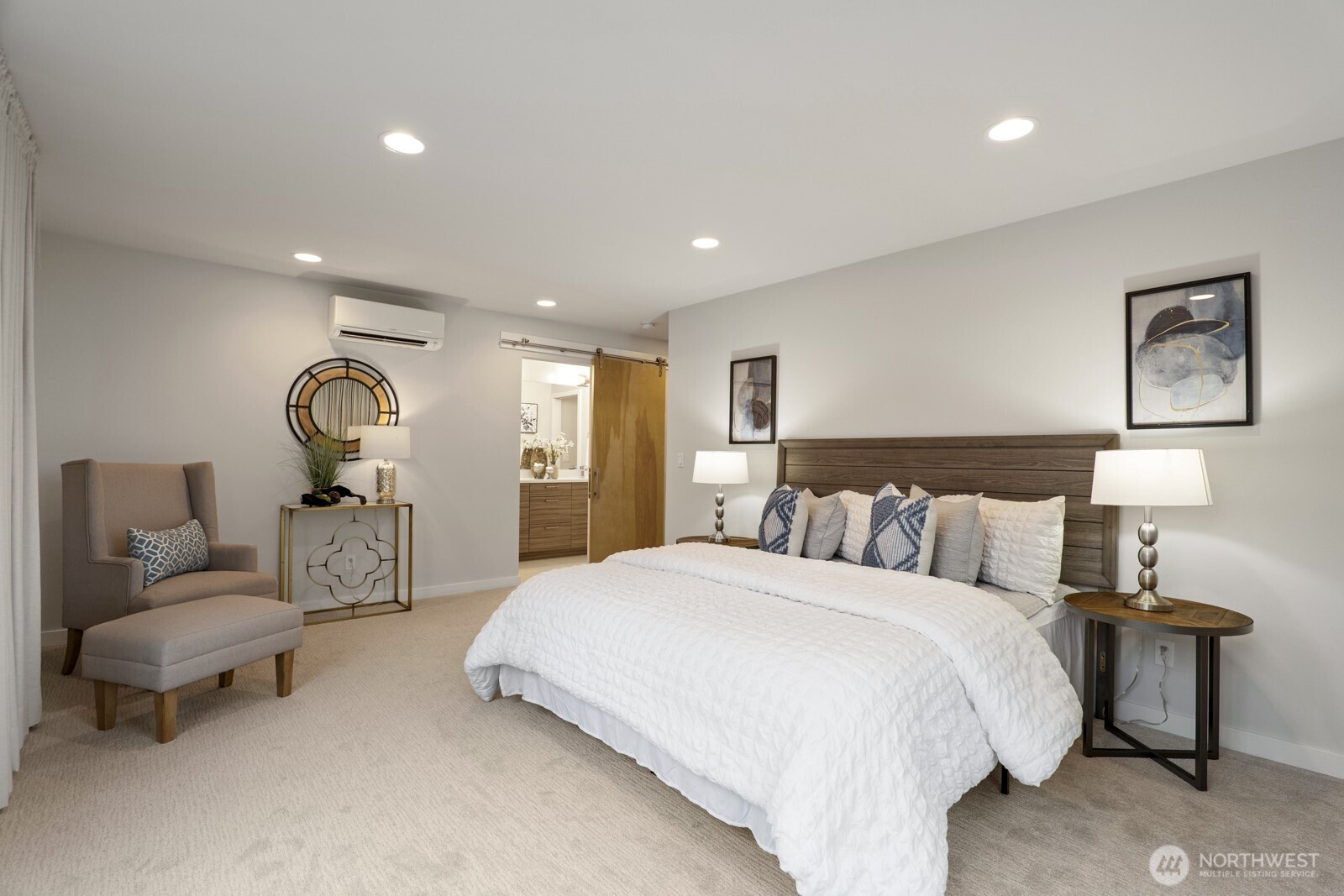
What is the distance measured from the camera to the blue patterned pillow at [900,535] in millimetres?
3078

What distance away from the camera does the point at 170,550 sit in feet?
11.9

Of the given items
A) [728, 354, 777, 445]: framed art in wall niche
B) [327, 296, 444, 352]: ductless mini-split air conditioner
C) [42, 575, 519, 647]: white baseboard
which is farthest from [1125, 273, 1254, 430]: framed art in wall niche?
[42, 575, 519, 647]: white baseboard

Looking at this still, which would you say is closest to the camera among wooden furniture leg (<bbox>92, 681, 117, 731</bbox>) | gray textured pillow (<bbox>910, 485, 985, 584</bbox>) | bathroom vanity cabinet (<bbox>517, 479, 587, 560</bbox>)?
wooden furniture leg (<bbox>92, 681, 117, 731</bbox>)

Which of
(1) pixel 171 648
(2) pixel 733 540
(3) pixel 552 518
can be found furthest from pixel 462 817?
(3) pixel 552 518

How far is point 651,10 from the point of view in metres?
1.85

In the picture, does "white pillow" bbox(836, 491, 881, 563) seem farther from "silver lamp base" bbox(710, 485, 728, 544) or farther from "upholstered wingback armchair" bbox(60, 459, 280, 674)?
"upholstered wingback armchair" bbox(60, 459, 280, 674)

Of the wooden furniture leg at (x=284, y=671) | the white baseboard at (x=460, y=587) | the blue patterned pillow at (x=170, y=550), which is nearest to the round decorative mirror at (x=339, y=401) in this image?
the blue patterned pillow at (x=170, y=550)

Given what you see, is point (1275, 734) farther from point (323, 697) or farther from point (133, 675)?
point (133, 675)

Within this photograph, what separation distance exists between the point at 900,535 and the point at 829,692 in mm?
1528

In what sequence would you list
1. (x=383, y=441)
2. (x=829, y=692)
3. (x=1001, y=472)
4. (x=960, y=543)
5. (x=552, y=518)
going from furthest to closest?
(x=552, y=518) < (x=383, y=441) < (x=1001, y=472) < (x=960, y=543) < (x=829, y=692)

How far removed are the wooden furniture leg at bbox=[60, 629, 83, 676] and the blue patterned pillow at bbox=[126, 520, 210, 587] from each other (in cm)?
48

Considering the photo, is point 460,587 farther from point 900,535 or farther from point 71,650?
point 900,535

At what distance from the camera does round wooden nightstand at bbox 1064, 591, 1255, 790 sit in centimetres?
240

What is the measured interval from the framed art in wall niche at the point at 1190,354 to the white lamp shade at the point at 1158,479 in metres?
0.36
